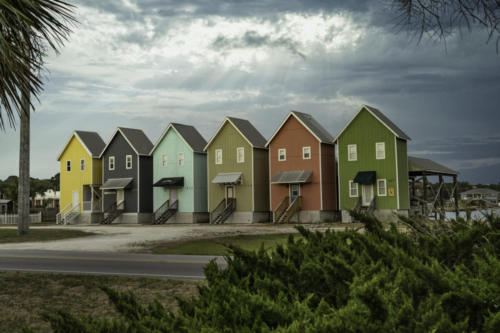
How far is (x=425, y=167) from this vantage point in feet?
137

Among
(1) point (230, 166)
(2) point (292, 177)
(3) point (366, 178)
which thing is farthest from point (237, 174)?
(3) point (366, 178)

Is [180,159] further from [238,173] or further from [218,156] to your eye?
[238,173]

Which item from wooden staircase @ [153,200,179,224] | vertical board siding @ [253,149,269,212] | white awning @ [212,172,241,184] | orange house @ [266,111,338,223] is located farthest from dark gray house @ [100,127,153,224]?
orange house @ [266,111,338,223]

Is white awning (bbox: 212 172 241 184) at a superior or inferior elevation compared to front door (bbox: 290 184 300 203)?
superior

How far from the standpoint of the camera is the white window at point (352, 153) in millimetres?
42125

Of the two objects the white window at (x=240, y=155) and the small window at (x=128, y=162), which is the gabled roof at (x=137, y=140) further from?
the white window at (x=240, y=155)

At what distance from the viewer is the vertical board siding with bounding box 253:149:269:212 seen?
152 feet

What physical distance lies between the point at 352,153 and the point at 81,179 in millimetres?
29516

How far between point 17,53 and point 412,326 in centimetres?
811

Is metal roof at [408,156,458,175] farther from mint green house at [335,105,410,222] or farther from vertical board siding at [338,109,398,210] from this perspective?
vertical board siding at [338,109,398,210]

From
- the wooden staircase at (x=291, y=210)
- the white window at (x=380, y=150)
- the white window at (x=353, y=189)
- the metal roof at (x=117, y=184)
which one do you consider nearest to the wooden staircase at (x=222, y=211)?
the wooden staircase at (x=291, y=210)

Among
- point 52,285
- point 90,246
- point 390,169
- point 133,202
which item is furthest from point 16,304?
point 133,202

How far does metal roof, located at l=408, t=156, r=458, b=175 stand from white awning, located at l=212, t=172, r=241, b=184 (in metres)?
14.2

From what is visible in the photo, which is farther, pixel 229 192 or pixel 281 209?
pixel 229 192
